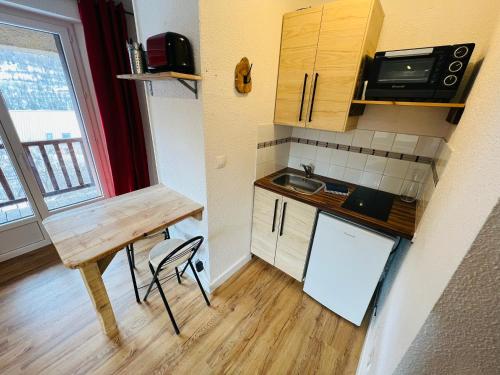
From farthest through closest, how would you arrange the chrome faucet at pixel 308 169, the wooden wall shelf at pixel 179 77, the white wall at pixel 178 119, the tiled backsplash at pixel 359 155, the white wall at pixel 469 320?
1. the chrome faucet at pixel 308 169
2. the tiled backsplash at pixel 359 155
3. the white wall at pixel 178 119
4. the wooden wall shelf at pixel 179 77
5. the white wall at pixel 469 320

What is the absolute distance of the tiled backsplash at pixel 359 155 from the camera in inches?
59.9

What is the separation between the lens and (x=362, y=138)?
171 centimetres

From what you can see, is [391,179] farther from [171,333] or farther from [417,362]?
[171,333]

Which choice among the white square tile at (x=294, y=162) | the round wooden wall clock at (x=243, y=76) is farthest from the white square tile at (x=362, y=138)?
the round wooden wall clock at (x=243, y=76)

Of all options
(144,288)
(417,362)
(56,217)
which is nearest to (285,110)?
(417,362)

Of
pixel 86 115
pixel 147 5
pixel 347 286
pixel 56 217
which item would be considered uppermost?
pixel 147 5

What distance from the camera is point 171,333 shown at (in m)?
1.47

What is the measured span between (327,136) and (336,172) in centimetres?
35

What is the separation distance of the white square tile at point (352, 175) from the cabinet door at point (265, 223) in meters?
0.68

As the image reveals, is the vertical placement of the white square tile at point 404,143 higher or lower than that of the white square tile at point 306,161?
higher

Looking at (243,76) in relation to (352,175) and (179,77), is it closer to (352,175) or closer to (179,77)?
(179,77)

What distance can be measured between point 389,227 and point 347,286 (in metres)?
0.57

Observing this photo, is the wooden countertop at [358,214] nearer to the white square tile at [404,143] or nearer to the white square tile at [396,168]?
the white square tile at [396,168]

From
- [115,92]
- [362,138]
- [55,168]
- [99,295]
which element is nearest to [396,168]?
[362,138]
